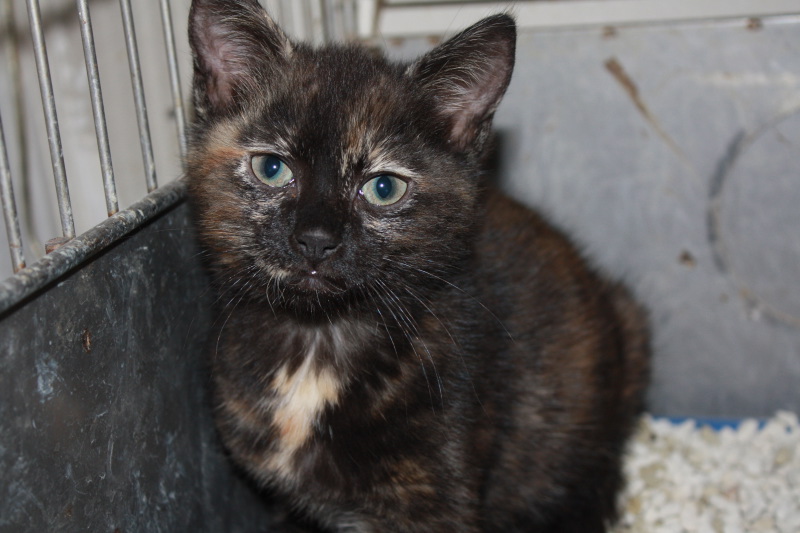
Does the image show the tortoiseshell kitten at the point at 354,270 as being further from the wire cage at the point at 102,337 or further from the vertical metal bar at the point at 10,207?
the vertical metal bar at the point at 10,207

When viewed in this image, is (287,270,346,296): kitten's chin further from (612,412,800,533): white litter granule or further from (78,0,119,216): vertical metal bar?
(612,412,800,533): white litter granule

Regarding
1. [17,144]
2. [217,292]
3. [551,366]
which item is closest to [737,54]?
[551,366]

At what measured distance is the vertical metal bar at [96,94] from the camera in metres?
1.46

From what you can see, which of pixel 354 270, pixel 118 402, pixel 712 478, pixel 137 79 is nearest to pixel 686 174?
pixel 712 478

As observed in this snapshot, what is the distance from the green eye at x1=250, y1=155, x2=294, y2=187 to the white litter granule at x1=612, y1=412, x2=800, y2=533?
51.5 inches

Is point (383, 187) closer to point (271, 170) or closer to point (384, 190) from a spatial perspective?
point (384, 190)

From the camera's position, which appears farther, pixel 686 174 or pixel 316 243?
pixel 686 174

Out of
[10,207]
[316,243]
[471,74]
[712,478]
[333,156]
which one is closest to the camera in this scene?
[10,207]

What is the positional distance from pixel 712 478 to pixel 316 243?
5.22ft

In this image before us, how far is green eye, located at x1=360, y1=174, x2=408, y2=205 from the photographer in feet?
4.80

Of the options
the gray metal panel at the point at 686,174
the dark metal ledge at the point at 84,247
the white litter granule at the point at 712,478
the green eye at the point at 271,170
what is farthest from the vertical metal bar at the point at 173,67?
the white litter granule at the point at 712,478

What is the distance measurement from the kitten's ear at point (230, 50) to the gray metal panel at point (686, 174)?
0.98 metres

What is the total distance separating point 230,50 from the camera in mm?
1602

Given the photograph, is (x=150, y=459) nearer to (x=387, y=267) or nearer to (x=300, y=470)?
(x=300, y=470)
